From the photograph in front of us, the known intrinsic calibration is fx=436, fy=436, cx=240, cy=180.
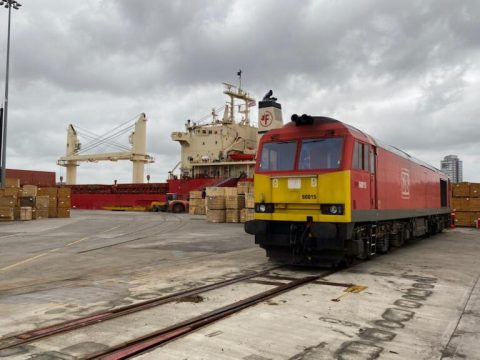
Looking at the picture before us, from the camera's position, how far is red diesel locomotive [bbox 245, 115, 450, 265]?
897 cm

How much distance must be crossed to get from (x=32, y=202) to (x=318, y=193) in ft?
80.7

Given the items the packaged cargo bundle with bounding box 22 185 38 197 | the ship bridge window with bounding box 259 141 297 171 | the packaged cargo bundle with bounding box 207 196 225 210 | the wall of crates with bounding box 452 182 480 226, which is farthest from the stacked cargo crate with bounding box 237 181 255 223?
the ship bridge window with bounding box 259 141 297 171

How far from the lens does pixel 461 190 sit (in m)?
26.3

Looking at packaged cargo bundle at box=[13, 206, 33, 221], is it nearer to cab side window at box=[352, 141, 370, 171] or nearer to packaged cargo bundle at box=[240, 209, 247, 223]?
packaged cargo bundle at box=[240, 209, 247, 223]

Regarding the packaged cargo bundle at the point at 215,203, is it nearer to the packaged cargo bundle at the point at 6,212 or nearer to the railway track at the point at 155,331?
the packaged cargo bundle at the point at 6,212

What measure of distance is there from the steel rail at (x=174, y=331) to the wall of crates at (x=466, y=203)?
22639mm

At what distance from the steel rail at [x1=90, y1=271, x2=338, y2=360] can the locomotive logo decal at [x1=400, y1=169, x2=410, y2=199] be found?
742 cm

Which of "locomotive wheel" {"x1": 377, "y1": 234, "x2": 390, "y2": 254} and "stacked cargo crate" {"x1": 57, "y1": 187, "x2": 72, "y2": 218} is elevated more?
"stacked cargo crate" {"x1": 57, "y1": 187, "x2": 72, "y2": 218}

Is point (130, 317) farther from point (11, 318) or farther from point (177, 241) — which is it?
point (177, 241)

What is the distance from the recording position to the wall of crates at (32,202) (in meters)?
27.2

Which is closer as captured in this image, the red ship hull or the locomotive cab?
the locomotive cab

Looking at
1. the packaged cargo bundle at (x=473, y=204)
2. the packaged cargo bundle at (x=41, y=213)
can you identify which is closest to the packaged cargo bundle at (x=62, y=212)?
the packaged cargo bundle at (x=41, y=213)

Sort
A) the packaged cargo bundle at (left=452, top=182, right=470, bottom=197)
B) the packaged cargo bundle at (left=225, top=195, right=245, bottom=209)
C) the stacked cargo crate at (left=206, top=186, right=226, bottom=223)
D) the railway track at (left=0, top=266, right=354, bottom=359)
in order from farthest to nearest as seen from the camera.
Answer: the packaged cargo bundle at (left=225, top=195, right=245, bottom=209) → the stacked cargo crate at (left=206, top=186, right=226, bottom=223) → the packaged cargo bundle at (left=452, top=182, right=470, bottom=197) → the railway track at (left=0, top=266, right=354, bottom=359)

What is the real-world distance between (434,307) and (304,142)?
14.7 ft
